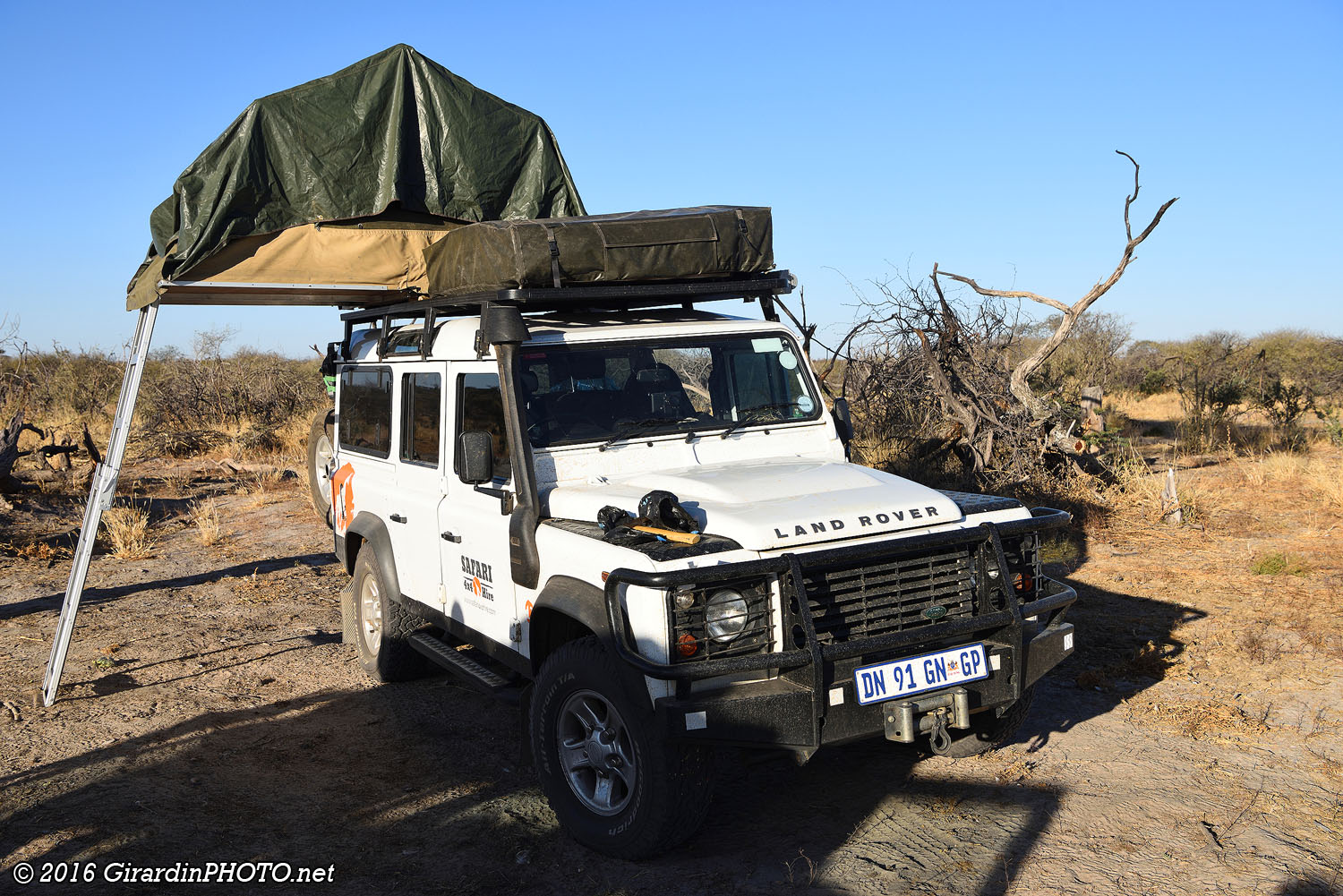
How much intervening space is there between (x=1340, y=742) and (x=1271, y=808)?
0.97 meters

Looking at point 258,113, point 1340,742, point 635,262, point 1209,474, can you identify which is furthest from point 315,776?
point 1209,474

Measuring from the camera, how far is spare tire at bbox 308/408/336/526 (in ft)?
28.7

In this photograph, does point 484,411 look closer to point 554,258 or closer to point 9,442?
point 554,258

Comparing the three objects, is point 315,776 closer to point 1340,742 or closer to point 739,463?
point 739,463

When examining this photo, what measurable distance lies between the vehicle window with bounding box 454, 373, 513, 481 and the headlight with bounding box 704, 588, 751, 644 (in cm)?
136

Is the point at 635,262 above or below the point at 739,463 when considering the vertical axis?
above

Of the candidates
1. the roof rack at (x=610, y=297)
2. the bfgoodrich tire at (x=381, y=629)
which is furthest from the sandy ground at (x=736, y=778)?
the roof rack at (x=610, y=297)

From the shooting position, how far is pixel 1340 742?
4781mm

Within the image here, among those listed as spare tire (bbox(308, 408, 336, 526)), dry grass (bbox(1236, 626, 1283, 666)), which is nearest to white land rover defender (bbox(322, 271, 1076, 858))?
dry grass (bbox(1236, 626, 1283, 666))

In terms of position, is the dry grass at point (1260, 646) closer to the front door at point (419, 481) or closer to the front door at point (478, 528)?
the front door at point (478, 528)

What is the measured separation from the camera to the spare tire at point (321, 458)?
28.7ft

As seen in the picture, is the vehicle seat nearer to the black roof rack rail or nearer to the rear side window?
the black roof rack rail

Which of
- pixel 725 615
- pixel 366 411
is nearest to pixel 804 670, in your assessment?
pixel 725 615

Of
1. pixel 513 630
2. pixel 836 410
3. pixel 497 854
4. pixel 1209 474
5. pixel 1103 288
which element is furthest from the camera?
pixel 1209 474
